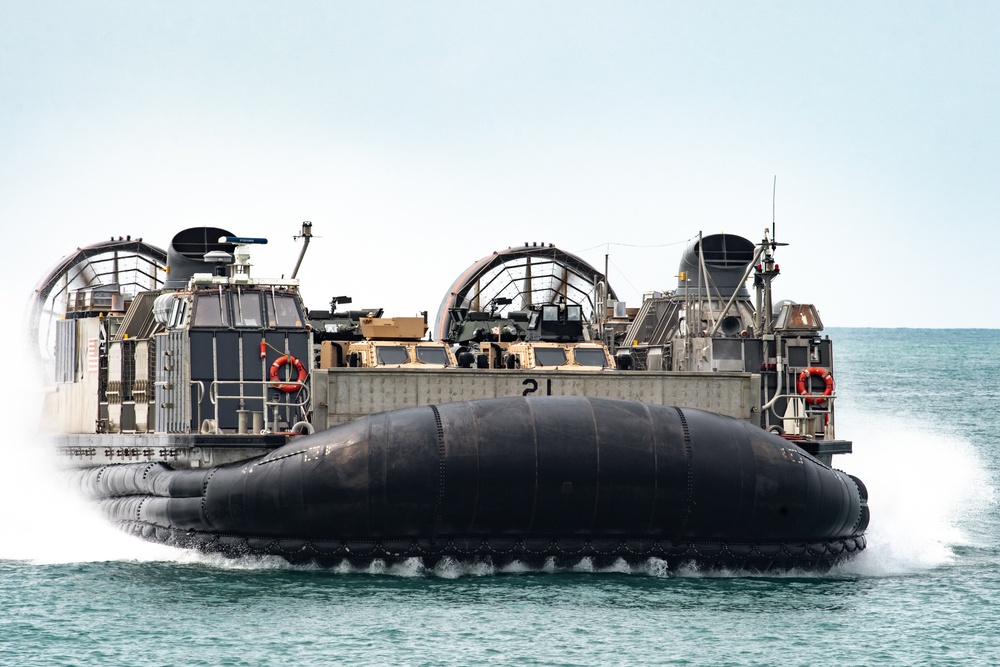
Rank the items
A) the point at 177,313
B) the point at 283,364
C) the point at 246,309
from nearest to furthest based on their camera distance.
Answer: the point at 283,364, the point at 246,309, the point at 177,313

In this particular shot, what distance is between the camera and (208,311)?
19547 mm

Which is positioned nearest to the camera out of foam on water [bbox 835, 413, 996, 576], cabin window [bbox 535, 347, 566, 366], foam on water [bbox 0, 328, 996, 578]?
foam on water [bbox 0, 328, 996, 578]

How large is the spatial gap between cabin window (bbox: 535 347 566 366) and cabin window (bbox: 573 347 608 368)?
0.22 meters

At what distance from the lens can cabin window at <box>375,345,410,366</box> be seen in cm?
2291

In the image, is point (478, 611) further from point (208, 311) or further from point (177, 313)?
point (177, 313)

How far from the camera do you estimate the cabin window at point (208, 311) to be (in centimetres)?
1936

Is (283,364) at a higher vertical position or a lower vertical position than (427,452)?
higher

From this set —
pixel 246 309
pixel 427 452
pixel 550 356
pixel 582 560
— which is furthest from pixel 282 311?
pixel 582 560

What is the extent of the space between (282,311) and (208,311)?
100 centimetres

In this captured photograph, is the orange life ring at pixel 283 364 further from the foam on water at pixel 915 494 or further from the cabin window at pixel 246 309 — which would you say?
the foam on water at pixel 915 494

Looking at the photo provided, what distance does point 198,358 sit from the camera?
19078mm

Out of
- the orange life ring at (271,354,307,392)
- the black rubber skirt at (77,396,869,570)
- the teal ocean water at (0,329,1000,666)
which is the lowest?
the teal ocean water at (0,329,1000,666)

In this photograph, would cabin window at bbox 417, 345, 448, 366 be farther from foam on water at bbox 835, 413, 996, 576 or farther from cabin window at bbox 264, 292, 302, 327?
foam on water at bbox 835, 413, 996, 576

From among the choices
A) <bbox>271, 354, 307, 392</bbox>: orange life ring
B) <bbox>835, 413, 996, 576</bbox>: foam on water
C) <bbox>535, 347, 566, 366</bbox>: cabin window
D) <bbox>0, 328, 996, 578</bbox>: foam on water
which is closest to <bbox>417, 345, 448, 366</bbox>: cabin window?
<bbox>535, 347, 566, 366</bbox>: cabin window
